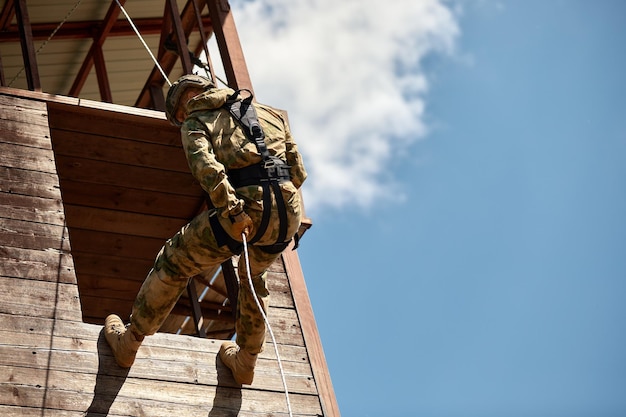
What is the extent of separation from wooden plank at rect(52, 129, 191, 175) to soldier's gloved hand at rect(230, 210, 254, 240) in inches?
135

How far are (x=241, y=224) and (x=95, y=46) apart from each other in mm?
7585

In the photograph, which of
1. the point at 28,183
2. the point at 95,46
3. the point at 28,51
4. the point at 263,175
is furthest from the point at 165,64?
the point at 263,175

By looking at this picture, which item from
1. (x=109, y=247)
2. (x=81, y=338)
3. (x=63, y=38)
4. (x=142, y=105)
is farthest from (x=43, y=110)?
(x=142, y=105)

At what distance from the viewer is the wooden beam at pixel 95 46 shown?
13672mm

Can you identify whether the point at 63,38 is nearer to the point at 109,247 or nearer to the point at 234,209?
the point at 109,247

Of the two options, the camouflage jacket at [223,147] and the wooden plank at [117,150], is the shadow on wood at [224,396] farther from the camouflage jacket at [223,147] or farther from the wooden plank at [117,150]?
the wooden plank at [117,150]

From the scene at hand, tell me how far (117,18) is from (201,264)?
7.20m

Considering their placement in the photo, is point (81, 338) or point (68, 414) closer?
point (68, 414)

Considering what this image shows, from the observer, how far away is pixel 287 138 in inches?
312

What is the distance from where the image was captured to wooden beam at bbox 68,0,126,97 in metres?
13.7

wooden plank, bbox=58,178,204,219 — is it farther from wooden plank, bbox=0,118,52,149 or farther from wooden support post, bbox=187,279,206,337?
wooden plank, bbox=0,118,52,149

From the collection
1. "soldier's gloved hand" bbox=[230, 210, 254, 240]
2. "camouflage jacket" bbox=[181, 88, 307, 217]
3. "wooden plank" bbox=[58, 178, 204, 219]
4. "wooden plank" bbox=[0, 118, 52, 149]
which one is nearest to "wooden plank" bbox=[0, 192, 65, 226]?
"wooden plank" bbox=[0, 118, 52, 149]

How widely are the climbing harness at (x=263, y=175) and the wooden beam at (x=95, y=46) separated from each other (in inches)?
230

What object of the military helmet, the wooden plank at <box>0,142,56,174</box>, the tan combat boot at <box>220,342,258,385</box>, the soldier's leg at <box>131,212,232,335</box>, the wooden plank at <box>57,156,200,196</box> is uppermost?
the wooden plank at <box>57,156,200,196</box>
